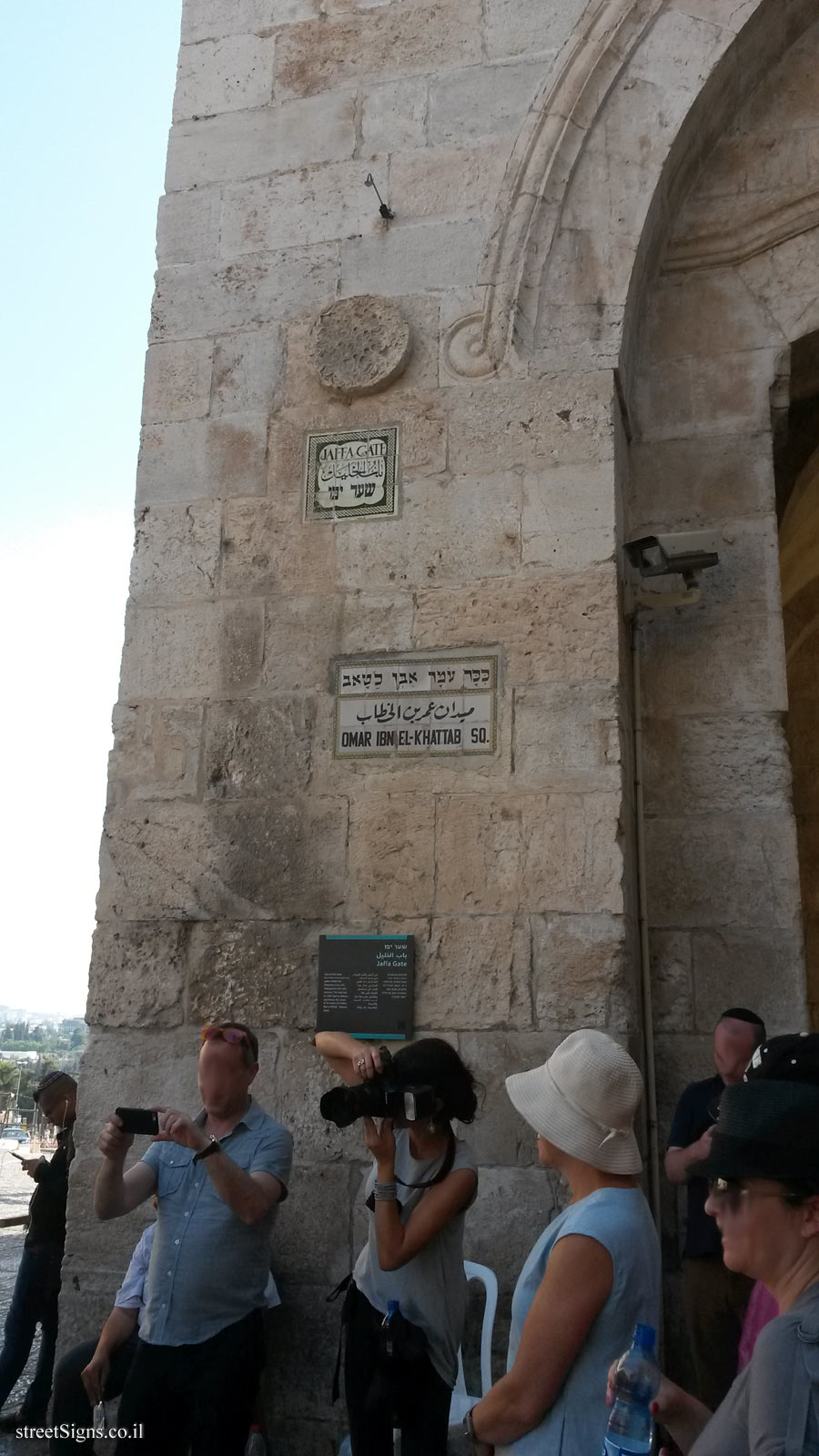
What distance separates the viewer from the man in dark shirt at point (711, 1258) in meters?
2.85

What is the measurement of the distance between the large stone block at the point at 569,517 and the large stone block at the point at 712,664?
0.48 metres

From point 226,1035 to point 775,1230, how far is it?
5.47 feet

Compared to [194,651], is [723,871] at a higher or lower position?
lower

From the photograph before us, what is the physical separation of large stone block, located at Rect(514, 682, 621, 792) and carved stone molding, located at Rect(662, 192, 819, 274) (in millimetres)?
1847

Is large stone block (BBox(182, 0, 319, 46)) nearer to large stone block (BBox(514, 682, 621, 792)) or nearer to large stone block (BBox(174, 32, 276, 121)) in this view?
large stone block (BBox(174, 32, 276, 121))

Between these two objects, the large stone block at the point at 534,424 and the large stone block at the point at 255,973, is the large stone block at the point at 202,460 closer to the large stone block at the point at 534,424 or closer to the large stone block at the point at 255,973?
the large stone block at the point at 534,424

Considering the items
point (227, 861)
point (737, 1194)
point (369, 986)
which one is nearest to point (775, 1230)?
point (737, 1194)

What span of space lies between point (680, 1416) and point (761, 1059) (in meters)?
0.48

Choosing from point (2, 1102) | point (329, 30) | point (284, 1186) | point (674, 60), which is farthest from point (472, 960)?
point (2, 1102)

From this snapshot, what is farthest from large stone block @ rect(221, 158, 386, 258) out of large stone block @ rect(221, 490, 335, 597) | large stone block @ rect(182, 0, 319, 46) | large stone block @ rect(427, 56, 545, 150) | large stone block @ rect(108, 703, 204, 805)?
large stone block @ rect(108, 703, 204, 805)

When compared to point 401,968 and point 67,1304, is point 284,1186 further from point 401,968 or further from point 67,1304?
point 67,1304

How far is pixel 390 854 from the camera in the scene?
3.34 metres

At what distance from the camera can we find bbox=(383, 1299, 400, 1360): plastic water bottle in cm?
213

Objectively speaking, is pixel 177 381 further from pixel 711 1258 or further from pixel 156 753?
pixel 711 1258
